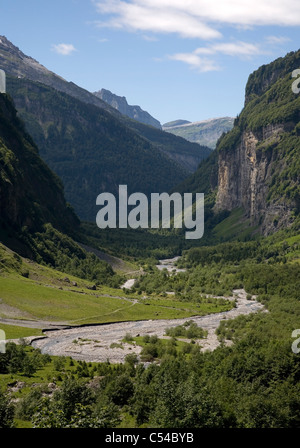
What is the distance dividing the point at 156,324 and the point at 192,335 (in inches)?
886

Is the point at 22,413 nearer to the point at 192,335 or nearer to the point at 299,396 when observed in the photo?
the point at 299,396

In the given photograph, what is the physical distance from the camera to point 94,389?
97.2 m

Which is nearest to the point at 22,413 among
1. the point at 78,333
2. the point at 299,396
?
the point at 299,396

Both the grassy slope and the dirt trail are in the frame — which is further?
the grassy slope

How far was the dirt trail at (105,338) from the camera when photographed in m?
132

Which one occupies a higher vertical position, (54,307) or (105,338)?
(54,307)

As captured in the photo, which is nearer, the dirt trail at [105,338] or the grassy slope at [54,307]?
the dirt trail at [105,338]

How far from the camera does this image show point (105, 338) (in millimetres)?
152750

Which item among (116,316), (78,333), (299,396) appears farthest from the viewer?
(116,316)

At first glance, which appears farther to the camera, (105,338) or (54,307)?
(54,307)

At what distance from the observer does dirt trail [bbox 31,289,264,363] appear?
132m
